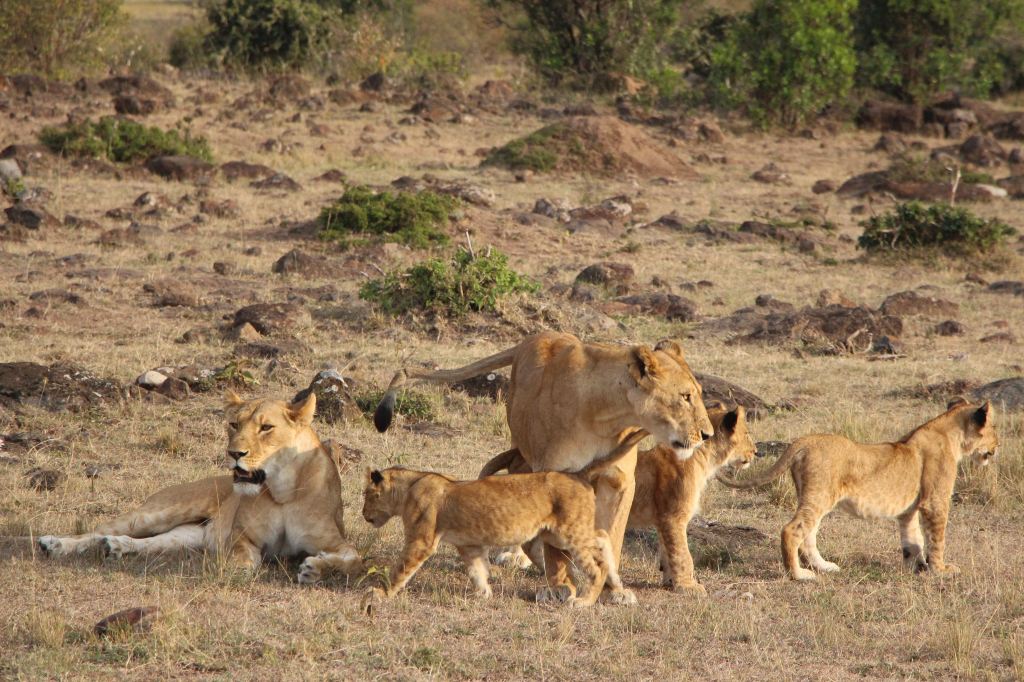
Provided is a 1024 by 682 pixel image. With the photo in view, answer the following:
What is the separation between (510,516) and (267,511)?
4.41 feet

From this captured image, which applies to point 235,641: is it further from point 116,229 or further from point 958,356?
point 116,229

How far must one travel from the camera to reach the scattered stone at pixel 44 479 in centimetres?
826

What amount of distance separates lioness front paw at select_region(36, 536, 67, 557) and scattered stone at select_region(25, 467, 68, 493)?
138 centimetres

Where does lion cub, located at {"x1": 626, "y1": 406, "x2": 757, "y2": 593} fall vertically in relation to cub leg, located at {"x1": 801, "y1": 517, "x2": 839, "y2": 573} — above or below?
above

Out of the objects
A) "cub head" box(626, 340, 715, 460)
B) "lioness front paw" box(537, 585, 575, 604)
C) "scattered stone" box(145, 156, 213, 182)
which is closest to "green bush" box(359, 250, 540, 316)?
"lioness front paw" box(537, 585, 575, 604)

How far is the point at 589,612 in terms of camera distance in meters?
6.12

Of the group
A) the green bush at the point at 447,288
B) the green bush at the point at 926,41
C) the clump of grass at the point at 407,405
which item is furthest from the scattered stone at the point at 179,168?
the green bush at the point at 926,41

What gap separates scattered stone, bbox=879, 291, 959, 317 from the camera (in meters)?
14.9

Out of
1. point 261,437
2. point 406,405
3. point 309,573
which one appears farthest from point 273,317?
point 309,573

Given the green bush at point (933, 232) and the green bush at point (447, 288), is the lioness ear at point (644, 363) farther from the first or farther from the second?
the green bush at point (933, 232)

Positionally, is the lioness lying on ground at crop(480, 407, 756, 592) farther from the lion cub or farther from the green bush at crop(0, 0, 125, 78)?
the green bush at crop(0, 0, 125, 78)

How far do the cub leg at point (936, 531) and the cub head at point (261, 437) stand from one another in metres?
3.26

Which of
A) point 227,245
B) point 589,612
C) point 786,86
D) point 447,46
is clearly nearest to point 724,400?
point 589,612

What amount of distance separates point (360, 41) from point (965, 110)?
1358cm
